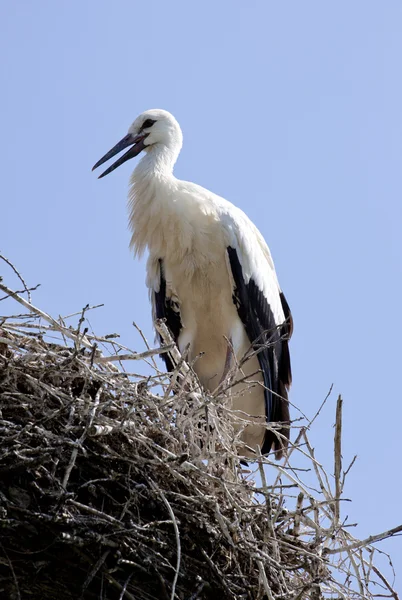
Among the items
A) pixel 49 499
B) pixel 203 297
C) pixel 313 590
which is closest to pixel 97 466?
pixel 49 499

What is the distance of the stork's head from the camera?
5.50 metres

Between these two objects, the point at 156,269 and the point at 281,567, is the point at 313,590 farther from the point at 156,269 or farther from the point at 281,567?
the point at 156,269

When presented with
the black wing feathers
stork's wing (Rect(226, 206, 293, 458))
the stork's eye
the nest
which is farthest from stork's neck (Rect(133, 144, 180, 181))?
the nest

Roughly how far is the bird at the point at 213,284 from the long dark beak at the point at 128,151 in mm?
228

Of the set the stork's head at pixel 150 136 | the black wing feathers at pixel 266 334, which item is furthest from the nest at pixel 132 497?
the stork's head at pixel 150 136

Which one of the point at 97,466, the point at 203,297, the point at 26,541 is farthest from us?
the point at 203,297

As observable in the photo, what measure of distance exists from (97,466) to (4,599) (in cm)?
44

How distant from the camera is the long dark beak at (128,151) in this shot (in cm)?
556

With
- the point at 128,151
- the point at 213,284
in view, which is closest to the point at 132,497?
the point at 213,284

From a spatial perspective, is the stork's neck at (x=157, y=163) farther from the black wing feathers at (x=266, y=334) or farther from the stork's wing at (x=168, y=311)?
the black wing feathers at (x=266, y=334)

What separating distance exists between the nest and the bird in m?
1.42

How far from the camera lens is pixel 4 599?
298cm

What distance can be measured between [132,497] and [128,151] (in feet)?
9.03

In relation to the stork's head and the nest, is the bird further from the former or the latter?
the nest
